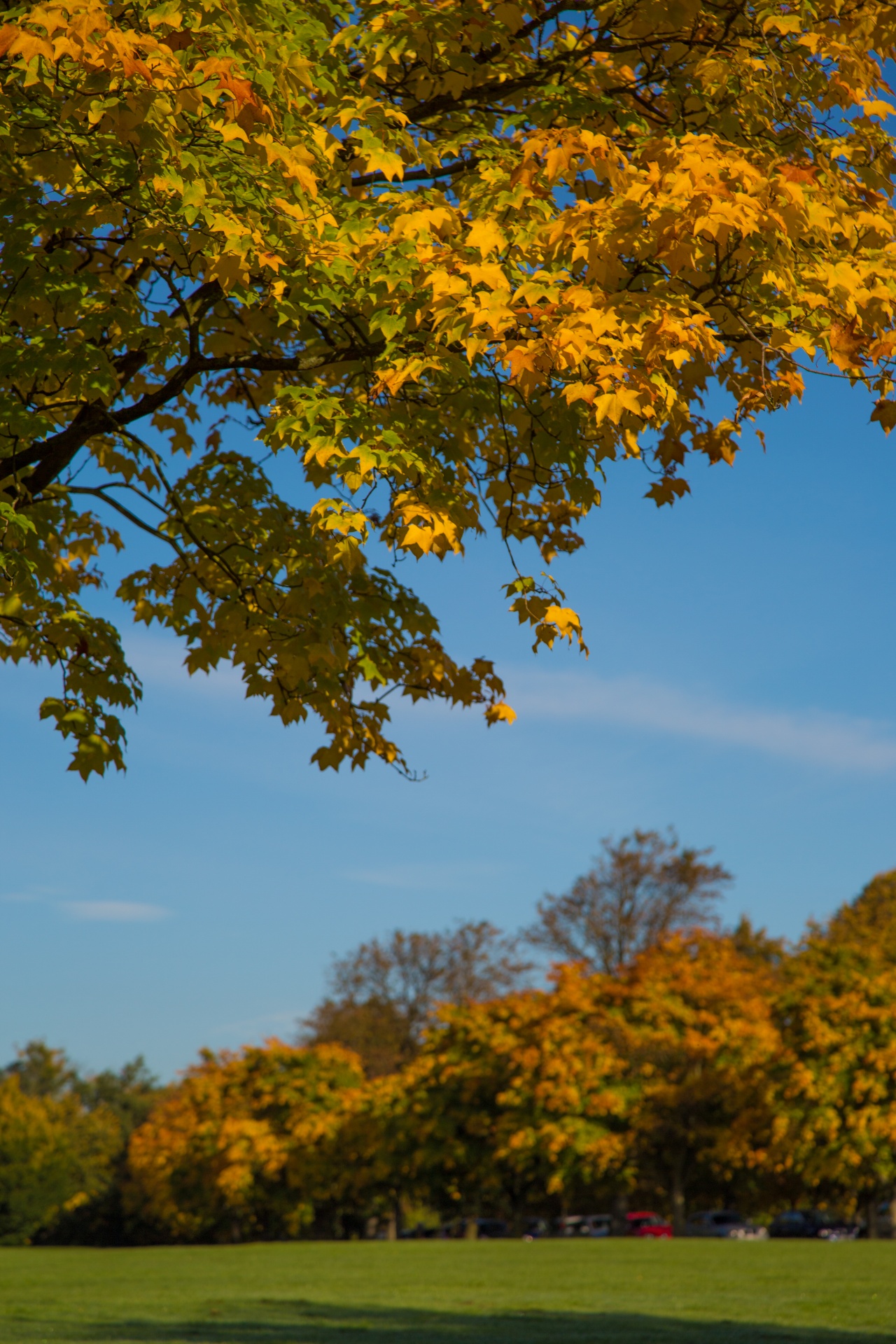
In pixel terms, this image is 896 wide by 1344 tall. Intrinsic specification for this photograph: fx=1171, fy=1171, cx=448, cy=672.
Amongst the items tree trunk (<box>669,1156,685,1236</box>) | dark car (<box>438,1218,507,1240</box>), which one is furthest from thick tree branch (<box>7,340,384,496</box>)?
dark car (<box>438,1218,507,1240</box>)

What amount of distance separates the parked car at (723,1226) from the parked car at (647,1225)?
41.9 inches

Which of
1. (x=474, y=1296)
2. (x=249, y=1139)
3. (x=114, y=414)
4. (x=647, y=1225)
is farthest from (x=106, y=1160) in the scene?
(x=114, y=414)

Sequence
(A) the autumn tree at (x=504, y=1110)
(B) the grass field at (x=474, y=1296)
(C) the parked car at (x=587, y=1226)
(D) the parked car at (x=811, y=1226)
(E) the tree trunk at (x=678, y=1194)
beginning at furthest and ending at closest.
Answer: (C) the parked car at (x=587, y=1226), (D) the parked car at (x=811, y=1226), (E) the tree trunk at (x=678, y=1194), (A) the autumn tree at (x=504, y=1110), (B) the grass field at (x=474, y=1296)

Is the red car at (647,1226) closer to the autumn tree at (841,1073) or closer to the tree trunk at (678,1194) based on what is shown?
the tree trunk at (678,1194)

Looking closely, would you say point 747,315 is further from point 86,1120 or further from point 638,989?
point 86,1120

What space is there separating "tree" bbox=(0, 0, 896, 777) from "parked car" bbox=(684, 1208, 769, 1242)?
4081cm

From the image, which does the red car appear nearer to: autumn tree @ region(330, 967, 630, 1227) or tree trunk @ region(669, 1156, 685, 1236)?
tree trunk @ region(669, 1156, 685, 1236)

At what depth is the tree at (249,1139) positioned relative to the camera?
37.3 meters

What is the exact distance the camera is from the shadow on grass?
9.97 meters

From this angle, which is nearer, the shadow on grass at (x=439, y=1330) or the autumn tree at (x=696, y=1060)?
the shadow on grass at (x=439, y=1330)

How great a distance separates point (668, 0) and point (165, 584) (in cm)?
522

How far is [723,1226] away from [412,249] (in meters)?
44.6

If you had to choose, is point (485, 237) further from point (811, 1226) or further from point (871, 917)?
point (871, 917)

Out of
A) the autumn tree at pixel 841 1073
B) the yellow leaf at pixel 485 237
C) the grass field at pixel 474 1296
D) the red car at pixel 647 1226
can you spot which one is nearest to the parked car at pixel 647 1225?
the red car at pixel 647 1226
